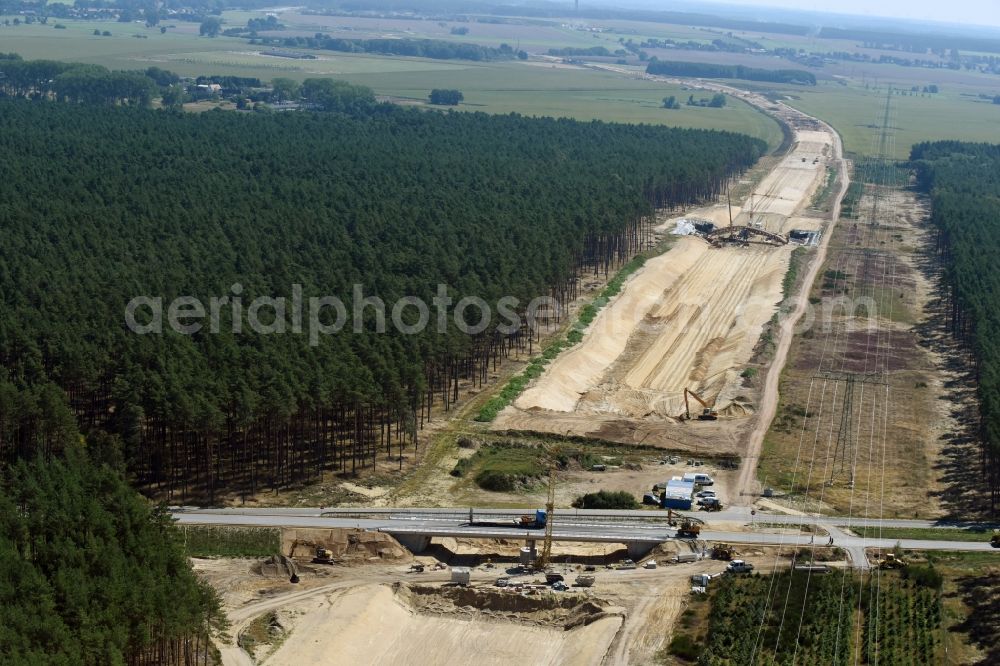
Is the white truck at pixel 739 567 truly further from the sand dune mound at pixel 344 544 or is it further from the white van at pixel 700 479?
the sand dune mound at pixel 344 544

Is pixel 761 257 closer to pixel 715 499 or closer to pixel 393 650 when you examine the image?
A: pixel 715 499

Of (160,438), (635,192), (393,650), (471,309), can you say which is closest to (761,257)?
(635,192)

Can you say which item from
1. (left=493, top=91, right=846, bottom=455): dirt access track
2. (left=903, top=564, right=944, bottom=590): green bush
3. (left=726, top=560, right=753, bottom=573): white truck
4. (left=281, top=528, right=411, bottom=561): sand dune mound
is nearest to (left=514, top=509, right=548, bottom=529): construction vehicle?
(left=281, top=528, right=411, bottom=561): sand dune mound

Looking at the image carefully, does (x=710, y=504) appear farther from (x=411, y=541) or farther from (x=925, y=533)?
(x=411, y=541)

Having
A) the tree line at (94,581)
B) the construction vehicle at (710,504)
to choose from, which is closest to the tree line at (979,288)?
the construction vehicle at (710,504)

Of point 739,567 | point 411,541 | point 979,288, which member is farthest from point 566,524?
point 979,288

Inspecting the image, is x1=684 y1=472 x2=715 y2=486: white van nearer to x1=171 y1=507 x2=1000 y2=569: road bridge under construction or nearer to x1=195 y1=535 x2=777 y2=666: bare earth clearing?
x1=171 y1=507 x2=1000 y2=569: road bridge under construction
